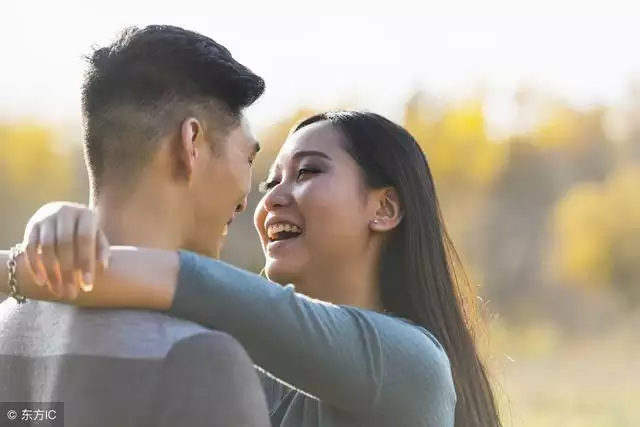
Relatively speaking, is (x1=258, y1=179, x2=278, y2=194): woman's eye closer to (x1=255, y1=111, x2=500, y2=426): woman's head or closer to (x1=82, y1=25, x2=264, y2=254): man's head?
(x1=255, y1=111, x2=500, y2=426): woman's head

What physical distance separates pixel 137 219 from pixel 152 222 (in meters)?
0.02

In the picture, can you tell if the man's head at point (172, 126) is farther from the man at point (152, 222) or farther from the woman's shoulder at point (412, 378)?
the woman's shoulder at point (412, 378)

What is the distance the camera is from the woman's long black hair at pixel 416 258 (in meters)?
1.99

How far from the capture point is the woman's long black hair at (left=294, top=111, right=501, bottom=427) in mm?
1986

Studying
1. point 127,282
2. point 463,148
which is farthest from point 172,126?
point 463,148

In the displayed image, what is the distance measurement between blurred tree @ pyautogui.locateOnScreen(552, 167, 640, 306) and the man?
66.2 ft

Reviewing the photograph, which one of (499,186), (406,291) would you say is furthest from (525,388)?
(406,291)

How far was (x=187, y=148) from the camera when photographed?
1.48 meters

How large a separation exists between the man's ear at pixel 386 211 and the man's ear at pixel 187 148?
563 millimetres

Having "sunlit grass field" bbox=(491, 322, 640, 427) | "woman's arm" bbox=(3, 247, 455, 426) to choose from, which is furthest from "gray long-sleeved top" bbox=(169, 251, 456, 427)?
"sunlit grass field" bbox=(491, 322, 640, 427)

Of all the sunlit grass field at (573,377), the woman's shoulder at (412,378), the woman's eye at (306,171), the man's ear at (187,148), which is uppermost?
the man's ear at (187,148)

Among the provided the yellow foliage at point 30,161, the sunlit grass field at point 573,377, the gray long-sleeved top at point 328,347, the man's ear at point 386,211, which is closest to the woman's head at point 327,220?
the man's ear at point 386,211

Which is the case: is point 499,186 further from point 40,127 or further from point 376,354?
point 376,354

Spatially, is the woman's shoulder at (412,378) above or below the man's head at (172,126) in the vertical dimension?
below
